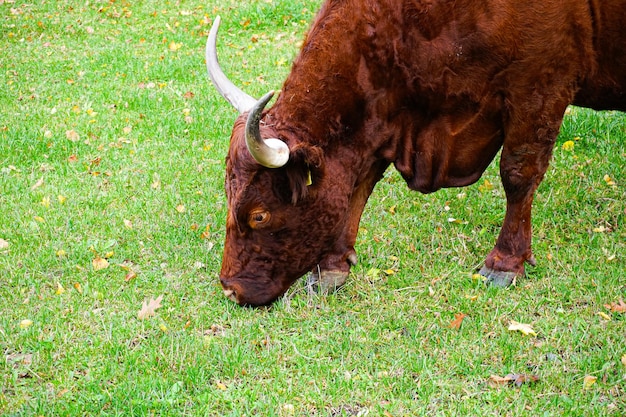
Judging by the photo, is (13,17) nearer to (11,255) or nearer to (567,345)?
(11,255)

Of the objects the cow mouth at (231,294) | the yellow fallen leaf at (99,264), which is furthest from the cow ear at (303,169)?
the yellow fallen leaf at (99,264)

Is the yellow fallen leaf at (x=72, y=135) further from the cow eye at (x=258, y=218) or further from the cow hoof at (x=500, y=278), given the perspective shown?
the cow hoof at (x=500, y=278)

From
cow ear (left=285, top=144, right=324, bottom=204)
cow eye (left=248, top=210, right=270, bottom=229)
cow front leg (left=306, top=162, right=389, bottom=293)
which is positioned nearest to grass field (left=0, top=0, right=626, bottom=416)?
cow front leg (left=306, top=162, right=389, bottom=293)

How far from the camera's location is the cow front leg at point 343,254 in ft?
16.6

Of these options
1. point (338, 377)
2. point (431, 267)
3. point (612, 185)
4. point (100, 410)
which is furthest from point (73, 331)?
point (612, 185)

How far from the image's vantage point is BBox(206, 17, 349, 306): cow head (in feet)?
14.1

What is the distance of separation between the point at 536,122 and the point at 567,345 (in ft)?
4.55

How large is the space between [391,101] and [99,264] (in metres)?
2.50

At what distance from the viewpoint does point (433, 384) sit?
4098 millimetres

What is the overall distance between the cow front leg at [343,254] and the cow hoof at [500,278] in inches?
38.1

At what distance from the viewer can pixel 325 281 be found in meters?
5.06

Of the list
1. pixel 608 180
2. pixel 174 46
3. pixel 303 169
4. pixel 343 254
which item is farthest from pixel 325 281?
pixel 174 46

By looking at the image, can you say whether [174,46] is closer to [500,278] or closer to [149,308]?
[149,308]

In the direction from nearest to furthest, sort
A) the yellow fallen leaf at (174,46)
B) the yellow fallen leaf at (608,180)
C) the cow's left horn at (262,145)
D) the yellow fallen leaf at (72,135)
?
the cow's left horn at (262,145) < the yellow fallen leaf at (608,180) < the yellow fallen leaf at (72,135) < the yellow fallen leaf at (174,46)
